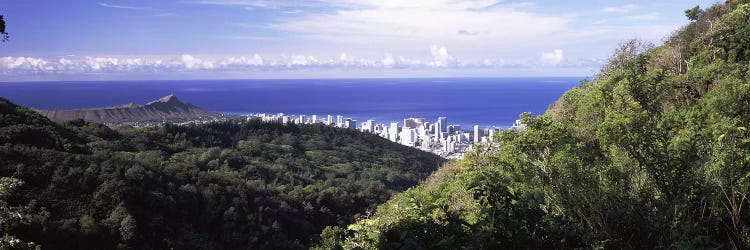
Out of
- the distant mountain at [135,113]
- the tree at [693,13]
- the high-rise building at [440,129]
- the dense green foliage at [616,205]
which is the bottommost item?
the high-rise building at [440,129]

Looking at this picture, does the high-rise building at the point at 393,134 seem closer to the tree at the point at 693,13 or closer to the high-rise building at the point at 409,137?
the high-rise building at the point at 409,137

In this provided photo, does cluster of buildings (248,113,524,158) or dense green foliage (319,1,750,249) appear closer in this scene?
dense green foliage (319,1,750,249)

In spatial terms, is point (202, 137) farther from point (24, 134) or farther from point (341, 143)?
point (24, 134)

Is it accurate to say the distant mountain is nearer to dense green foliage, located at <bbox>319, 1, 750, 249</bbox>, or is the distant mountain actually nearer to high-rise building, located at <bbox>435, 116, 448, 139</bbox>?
high-rise building, located at <bbox>435, 116, 448, 139</bbox>

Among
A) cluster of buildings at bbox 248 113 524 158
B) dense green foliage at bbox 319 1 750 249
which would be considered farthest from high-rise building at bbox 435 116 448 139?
dense green foliage at bbox 319 1 750 249

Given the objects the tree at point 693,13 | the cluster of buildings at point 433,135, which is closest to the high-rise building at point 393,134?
the cluster of buildings at point 433,135

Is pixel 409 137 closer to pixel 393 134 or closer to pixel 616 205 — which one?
pixel 393 134

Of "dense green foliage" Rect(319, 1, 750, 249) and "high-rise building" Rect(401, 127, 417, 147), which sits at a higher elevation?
"dense green foliage" Rect(319, 1, 750, 249)
